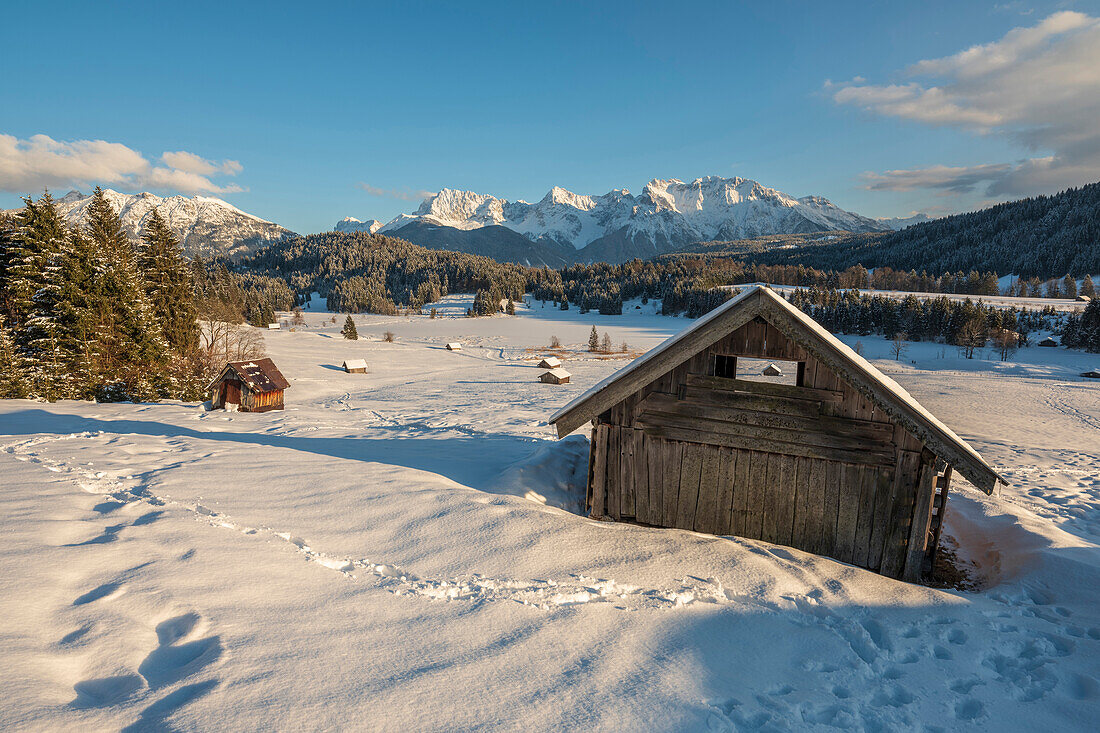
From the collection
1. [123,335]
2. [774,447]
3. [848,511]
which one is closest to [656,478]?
[774,447]

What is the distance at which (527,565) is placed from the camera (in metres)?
6.14

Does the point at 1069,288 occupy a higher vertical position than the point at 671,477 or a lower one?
higher

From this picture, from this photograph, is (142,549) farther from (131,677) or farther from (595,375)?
(595,375)

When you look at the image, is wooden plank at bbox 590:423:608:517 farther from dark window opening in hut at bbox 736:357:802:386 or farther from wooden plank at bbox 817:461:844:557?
wooden plank at bbox 817:461:844:557

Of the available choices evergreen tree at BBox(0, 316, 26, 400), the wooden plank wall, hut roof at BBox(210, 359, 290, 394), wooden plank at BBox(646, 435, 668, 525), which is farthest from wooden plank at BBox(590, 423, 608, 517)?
evergreen tree at BBox(0, 316, 26, 400)

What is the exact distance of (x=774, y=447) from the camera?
24.4 ft

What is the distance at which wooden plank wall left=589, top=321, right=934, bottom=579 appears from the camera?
704 centimetres

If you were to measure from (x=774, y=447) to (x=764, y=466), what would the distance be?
0.36 meters

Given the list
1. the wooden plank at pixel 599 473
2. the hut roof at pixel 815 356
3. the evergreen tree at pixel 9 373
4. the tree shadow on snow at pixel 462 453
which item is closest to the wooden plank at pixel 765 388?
the hut roof at pixel 815 356

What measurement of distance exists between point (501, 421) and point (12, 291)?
1053 inches

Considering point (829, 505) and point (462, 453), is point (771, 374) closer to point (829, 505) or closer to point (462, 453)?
point (462, 453)

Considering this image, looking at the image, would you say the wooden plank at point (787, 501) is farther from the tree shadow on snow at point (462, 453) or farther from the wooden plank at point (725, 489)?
the tree shadow on snow at point (462, 453)

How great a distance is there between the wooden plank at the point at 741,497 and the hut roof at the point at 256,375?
96.2ft

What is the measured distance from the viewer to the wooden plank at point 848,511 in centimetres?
716
